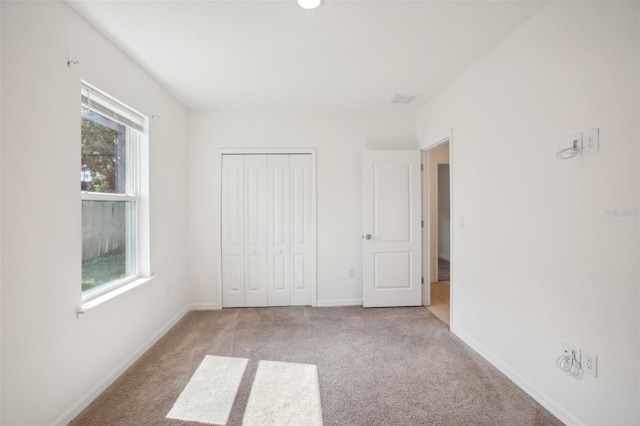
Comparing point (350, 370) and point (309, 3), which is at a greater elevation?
point (309, 3)

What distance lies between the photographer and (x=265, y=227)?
3.64 m

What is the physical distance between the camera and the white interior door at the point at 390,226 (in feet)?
11.7

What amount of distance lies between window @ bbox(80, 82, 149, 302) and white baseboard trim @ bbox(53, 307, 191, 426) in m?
0.59

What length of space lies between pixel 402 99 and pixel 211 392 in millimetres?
3314

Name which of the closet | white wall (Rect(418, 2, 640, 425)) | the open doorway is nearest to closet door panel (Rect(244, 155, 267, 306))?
the closet

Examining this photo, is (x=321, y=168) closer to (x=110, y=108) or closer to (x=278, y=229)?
(x=278, y=229)

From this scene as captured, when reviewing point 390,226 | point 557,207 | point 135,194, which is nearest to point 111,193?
point 135,194

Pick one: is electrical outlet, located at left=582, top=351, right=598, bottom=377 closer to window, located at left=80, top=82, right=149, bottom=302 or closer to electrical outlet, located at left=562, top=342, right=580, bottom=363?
electrical outlet, located at left=562, top=342, right=580, bottom=363

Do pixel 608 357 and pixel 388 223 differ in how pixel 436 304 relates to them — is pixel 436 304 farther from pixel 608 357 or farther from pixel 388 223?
pixel 608 357

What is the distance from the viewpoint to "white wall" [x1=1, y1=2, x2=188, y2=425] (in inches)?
54.4

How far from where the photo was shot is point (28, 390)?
57.2 inches

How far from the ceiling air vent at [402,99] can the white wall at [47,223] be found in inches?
102

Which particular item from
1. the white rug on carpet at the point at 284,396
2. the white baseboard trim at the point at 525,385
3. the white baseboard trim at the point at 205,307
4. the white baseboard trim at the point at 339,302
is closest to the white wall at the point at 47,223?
the white rug on carpet at the point at 284,396

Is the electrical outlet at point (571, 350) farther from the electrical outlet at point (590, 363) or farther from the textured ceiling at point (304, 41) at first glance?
the textured ceiling at point (304, 41)
